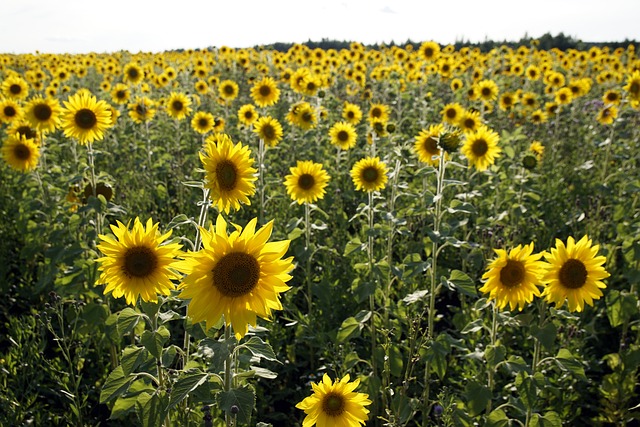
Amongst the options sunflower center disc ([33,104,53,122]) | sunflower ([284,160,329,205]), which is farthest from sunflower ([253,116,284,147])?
sunflower center disc ([33,104,53,122])

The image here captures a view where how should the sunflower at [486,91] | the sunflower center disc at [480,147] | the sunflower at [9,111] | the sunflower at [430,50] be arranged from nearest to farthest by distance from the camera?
the sunflower center disc at [480,147] < the sunflower at [9,111] < the sunflower at [486,91] < the sunflower at [430,50]

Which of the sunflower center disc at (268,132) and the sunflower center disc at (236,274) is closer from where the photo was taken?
the sunflower center disc at (236,274)

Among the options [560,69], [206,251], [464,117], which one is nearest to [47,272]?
[206,251]

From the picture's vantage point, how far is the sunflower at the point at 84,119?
4.06 meters

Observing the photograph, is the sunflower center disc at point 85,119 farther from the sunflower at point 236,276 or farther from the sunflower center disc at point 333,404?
the sunflower center disc at point 333,404

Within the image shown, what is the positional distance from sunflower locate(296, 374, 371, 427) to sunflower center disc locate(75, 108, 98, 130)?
308cm

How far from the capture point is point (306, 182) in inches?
169

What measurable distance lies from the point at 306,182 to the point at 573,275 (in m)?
2.24

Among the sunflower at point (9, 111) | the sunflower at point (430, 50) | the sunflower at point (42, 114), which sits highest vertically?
the sunflower at point (430, 50)

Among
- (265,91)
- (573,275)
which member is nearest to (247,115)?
(265,91)

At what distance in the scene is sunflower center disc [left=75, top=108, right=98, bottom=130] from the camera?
4066 millimetres

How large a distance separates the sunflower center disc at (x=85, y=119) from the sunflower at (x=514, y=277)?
329cm

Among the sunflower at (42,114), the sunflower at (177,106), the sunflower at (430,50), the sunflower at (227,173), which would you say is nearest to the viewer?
the sunflower at (227,173)

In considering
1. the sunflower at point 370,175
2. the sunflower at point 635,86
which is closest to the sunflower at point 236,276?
the sunflower at point 370,175
